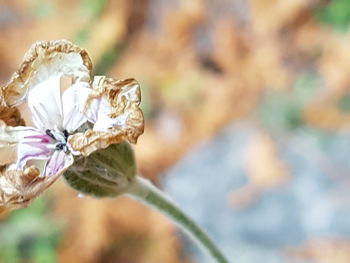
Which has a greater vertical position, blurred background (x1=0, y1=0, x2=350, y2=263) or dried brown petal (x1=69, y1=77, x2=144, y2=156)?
blurred background (x1=0, y1=0, x2=350, y2=263)

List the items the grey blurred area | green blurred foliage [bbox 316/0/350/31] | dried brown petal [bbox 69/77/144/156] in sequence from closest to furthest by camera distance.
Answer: dried brown petal [bbox 69/77/144/156] < the grey blurred area < green blurred foliage [bbox 316/0/350/31]

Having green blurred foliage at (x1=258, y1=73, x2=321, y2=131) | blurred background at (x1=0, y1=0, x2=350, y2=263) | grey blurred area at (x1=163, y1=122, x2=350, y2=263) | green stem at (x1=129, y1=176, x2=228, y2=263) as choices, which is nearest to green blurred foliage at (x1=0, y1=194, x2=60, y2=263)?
blurred background at (x1=0, y1=0, x2=350, y2=263)

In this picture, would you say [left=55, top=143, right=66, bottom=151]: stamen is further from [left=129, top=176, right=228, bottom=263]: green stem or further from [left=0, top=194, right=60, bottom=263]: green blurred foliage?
[left=0, top=194, right=60, bottom=263]: green blurred foliage

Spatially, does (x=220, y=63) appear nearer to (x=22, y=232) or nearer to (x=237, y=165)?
(x=237, y=165)

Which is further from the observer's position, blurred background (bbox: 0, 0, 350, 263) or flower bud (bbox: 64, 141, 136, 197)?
blurred background (bbox: 0, 0, 350, 263)

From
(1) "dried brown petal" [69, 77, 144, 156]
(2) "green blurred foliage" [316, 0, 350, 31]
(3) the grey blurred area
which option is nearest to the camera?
(1) "dried brown petal" [69, 77, 144, 156]

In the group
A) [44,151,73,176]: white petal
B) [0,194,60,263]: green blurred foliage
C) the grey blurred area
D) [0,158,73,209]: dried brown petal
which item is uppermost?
the grey blurred area

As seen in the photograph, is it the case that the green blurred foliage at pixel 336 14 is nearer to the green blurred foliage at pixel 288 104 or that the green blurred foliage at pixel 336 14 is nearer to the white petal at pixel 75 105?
the green blurred foliage at pixel 288 104

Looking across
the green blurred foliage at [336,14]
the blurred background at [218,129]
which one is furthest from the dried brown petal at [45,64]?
the green blurred foliage at [336,14]

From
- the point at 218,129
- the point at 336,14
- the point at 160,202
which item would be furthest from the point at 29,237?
the point at 160,202
